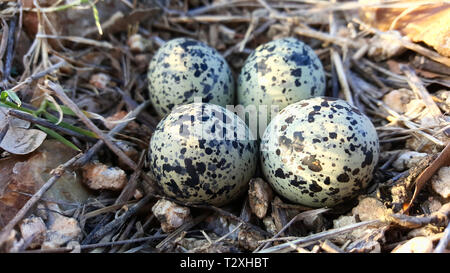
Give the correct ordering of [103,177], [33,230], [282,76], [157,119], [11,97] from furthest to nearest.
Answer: [157,119]
[282,76]
[103,177]
[11,97]
[33,230]

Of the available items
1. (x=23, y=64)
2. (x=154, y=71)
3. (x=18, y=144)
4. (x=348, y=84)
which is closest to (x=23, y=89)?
(x=23, y=64)

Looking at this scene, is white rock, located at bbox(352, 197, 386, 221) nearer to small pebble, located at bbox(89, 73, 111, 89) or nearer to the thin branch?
the thin branch

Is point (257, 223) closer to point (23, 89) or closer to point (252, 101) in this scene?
point (252, 101)

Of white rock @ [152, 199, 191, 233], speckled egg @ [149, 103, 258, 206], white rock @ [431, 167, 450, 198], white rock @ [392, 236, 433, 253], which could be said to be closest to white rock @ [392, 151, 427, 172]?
white rock @ [431, 167, 450, 198]

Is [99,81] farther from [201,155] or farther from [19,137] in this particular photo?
[201,155]

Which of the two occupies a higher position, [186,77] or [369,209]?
[186,77]

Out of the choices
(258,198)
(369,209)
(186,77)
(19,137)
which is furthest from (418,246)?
(19,137)
